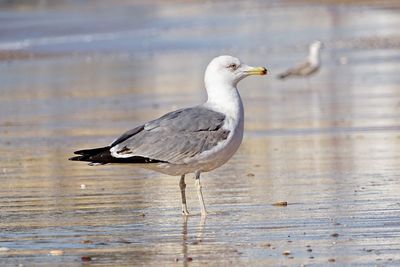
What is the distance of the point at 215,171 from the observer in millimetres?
11758

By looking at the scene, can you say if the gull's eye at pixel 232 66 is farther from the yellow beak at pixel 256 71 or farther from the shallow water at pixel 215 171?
the shallow water at pixel 215 171

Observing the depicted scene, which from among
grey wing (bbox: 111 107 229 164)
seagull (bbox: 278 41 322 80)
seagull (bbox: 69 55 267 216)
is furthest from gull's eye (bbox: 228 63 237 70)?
seagull (bbox: 278 41 322 80)

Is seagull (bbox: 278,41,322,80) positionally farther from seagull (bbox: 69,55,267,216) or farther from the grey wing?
the grey wing

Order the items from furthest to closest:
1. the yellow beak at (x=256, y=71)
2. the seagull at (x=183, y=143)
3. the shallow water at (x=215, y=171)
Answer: the yellow beak at (x=256, y=71) → the seagull at (x=183, y=143) → the shallow water at (x=215, y=171)

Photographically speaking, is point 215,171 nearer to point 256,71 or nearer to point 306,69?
point 256,71

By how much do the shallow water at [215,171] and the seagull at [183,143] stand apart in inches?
14.2

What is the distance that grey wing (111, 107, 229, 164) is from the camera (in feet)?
30.8

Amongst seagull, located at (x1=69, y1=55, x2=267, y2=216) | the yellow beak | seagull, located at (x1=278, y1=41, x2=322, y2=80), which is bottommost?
seagull, located at (x1=69, y1=55, x2=267, y2=216)

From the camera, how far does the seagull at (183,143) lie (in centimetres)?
934

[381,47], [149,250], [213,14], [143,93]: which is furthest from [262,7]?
[149,250]

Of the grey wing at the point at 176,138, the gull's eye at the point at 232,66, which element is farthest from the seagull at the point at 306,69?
the grey wing at the point at 176,138

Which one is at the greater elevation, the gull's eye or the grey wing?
the gull's eye

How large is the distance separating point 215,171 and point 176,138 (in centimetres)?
234

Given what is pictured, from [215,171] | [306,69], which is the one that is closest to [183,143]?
[215,171]
